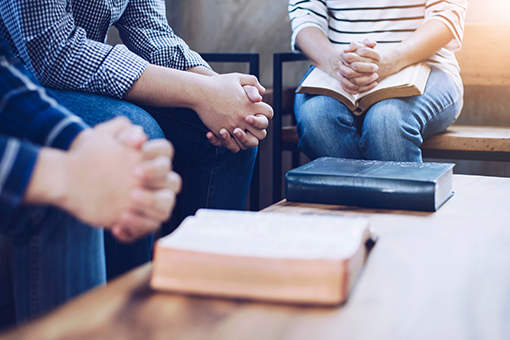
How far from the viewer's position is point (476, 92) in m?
2.03

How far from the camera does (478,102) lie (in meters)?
2.03

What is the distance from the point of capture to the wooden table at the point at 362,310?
0.40m

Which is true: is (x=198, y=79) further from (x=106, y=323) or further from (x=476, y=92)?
(x=476, y=92)

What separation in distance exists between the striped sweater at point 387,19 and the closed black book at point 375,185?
2.40ft

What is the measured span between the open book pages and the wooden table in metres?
0.04

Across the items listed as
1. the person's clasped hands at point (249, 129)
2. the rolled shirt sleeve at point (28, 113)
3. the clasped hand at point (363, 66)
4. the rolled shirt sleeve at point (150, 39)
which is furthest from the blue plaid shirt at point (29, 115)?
the clasped hand at point (363, 66)

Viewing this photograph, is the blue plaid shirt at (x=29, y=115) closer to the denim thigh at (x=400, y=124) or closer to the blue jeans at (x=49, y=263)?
the blue jeans at (x=49, y=263)

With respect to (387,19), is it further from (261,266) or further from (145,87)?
(261,266)

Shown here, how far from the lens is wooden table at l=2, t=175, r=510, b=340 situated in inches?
15.6

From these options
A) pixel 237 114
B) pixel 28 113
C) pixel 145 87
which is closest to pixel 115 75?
pixel 145 87

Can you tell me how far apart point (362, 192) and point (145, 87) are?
19.2 inches

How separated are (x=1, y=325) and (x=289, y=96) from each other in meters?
1.31

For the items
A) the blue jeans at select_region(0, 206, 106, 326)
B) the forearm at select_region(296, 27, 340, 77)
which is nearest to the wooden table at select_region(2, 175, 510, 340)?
the blue jeans at select_region(0, 206, 106, 326)

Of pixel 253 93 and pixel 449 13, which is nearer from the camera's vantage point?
pixel 253 93
